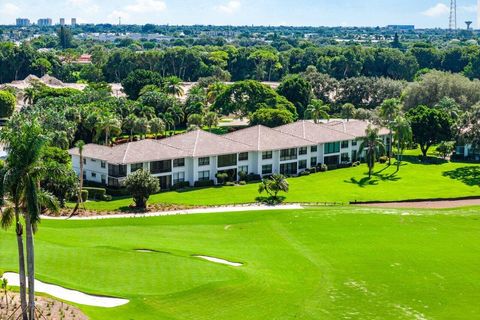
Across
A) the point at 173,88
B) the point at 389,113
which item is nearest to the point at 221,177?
the point at 389,113

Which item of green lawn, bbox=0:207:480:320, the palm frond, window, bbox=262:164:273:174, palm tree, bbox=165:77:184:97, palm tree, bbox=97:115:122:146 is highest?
palm tree, bbox=165:77:184:97

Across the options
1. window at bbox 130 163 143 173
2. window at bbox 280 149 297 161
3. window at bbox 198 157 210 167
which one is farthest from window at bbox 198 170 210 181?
window at bbox 280 149 297 161

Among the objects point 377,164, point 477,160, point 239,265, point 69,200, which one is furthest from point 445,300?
point 477,160

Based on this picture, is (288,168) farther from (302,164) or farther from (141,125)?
(141,125)

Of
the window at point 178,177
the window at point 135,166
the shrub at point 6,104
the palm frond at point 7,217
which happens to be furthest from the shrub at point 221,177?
the shrub at point 6,104

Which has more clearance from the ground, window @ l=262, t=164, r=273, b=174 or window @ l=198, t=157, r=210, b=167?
window @ l=198, t=157, r=210, b=167

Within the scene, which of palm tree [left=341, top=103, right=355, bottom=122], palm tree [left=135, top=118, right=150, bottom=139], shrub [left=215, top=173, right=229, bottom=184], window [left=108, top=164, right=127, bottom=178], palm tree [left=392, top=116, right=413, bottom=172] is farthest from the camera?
palm tree [left=341, top=103, right=355, bottom=122]

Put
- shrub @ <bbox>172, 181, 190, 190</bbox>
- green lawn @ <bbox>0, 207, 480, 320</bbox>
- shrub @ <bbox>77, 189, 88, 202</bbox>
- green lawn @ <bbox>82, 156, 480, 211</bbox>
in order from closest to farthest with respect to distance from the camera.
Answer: green lawn @ <bbox>0, 207, 480, 320</bbox>, shrub @ <bbox>77, 189, 88, 202</bbox>, green lawn @ <bbox>82, 156, 480, 211</bbox>, shrub @ <bbox>172, 181, 190, 190</bbox>

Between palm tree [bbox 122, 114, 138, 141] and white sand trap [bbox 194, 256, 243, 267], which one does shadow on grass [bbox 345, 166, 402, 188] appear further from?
white sand trap [bbox 194, 256, 243, 267]
